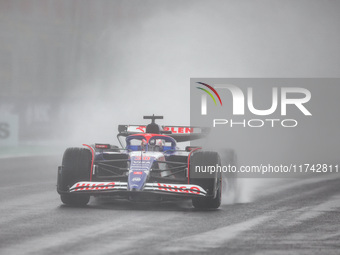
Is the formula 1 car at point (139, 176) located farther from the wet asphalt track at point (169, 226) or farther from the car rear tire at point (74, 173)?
the wet asphalt track at point (169, 226)

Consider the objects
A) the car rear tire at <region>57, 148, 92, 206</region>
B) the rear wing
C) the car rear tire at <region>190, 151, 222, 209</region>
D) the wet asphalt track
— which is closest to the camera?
the wet asphalt track

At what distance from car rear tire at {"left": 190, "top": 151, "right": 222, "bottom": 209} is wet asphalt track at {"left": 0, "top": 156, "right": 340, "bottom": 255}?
16 cm

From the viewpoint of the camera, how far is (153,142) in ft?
38.2

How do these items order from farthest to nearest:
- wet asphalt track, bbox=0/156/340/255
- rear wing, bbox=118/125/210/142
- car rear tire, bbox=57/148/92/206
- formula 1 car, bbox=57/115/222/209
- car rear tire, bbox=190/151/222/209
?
rear wing, bbox=118/125/210/142 < car rear tire, bbox=57/148/92/206 < car rear tire, bbox=190/151/222/209 < formula 1 car, bbox=57/115/222/209 < wet asphalt track, bbox=0/156/340/255

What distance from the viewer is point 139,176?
9969 mm

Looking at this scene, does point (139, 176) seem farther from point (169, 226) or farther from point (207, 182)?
point (169, 226)

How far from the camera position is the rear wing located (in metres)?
12.8

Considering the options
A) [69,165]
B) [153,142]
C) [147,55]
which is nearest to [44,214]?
[69,165]

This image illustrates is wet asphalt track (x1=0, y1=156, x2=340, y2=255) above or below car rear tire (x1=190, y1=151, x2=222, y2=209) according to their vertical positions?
below

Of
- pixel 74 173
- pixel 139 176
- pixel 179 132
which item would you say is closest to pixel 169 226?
pixel 139 176

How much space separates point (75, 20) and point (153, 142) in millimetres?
28361

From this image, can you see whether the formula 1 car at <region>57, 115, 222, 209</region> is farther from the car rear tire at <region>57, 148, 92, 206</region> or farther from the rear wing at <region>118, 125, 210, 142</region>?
the rear wing at <region>118, 125, 210, 142</region>

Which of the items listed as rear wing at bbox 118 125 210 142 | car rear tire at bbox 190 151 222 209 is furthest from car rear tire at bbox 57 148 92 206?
rear wing at bbox 118 125 210 142

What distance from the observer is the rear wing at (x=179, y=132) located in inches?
505
